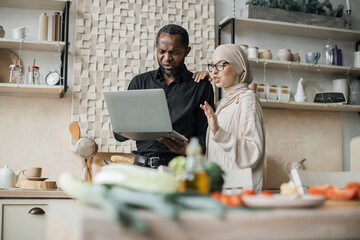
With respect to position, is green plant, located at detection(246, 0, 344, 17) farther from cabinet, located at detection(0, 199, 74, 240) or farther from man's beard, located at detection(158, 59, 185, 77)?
cabinet, located at detection(0, 199, 74, 240)

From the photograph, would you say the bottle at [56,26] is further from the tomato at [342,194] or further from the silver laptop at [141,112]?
the tomato at [342,194]

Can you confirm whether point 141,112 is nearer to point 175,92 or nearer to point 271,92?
point 175,92

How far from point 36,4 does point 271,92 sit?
5.89ft

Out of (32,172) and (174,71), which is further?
(32,172)

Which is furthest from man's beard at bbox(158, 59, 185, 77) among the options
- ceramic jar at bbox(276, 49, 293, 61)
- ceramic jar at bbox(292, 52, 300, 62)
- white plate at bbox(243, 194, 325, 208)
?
white plate at bbox(243, 194, 325, 208)

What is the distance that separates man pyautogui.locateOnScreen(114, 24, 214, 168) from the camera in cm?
253

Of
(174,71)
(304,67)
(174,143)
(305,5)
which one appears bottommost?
(174,143)

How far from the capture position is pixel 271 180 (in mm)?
3670

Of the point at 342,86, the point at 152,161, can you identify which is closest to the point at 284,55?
the point at 342,86

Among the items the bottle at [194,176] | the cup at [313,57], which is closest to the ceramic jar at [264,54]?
the cup at [313,57]

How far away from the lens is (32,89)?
3.10 meters

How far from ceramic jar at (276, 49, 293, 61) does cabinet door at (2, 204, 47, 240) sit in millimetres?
2081

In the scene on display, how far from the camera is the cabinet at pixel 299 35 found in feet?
11.7

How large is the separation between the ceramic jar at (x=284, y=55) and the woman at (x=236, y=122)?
1.45 m
